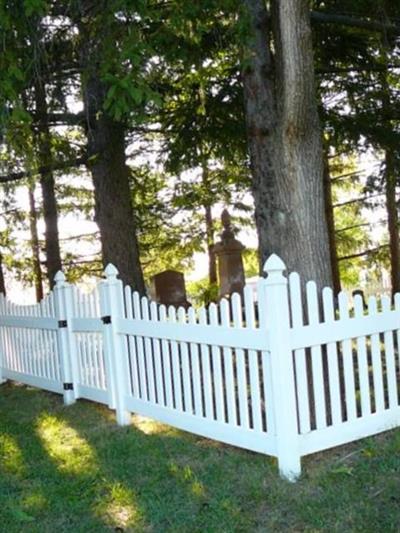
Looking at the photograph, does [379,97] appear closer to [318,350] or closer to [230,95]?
[230,95]

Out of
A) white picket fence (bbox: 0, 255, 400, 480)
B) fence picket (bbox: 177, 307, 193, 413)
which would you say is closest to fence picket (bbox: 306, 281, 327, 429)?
white picket fence (bbox: 0, 255, 400, 480)

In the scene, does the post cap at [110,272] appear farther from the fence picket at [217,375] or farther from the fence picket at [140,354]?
the fence picket at [217,375]

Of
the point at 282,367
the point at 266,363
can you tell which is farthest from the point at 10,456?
the point at 282,367

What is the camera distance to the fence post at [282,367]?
333cm

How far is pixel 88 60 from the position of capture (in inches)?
208

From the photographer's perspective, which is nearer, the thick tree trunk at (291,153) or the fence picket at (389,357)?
the fence picket at (389,357)

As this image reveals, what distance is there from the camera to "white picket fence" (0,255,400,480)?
11.1 feet

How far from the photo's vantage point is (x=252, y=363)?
3598mm

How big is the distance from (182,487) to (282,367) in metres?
0.93

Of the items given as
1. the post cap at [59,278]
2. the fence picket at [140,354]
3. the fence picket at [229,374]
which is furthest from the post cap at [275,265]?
the post cap at [59,278]

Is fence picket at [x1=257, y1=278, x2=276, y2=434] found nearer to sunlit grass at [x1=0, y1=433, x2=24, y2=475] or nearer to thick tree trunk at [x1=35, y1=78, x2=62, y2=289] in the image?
sunlit grass at [x1=0, y1=433, x2=24, y2=475]

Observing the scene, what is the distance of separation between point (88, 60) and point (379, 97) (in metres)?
5.38

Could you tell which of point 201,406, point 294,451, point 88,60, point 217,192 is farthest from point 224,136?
point 217,192

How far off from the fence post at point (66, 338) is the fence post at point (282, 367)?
9.73 feet
